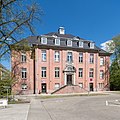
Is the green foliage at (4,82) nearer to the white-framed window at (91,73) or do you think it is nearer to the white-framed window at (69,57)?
the white-framed window at (69,57)

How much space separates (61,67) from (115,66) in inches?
A: 704

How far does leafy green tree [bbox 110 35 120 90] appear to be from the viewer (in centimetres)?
5393

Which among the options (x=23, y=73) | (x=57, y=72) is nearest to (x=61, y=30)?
(x=57, y=72)

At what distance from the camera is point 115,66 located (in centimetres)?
5662

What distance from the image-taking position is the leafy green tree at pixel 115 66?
2123 inches

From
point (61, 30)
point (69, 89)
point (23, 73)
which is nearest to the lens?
point (23, 73)

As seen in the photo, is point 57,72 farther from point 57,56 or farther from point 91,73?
point 91,73

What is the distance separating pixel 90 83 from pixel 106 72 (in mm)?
5533

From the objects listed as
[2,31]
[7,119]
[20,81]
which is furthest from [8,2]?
[20,81]

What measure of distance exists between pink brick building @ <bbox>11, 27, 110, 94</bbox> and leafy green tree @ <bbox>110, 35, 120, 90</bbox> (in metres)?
3.99

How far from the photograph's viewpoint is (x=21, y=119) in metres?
12.1

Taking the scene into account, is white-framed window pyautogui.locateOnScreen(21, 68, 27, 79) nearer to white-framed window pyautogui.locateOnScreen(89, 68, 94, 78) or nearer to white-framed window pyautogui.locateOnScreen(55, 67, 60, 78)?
white-framed window pyautogui.locateOnScreen(55, 67, 60, 78)

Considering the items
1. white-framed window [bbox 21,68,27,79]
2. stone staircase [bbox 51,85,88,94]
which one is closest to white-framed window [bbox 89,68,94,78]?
stone staircase [bbox 51,85,88,94]

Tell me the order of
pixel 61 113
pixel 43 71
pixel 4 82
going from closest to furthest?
pixel 61 113
pixel 4 82
pixel 43 71
